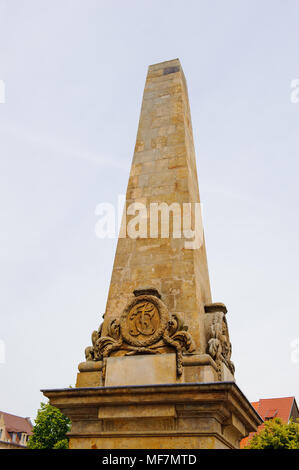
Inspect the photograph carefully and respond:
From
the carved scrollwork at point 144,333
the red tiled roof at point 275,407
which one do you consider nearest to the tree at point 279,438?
the red tiled roof at point 275,407

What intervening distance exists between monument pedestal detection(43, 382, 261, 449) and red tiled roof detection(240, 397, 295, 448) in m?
37.0

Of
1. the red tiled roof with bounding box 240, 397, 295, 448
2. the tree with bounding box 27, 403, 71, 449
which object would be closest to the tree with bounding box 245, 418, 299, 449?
the tree with bounding box 27, 403, 71, 449

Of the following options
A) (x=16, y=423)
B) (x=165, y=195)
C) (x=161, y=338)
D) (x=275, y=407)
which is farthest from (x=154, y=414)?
(x=16, y=423)

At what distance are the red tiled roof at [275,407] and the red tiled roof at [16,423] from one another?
38.7m

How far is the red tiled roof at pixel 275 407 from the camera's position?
138ft

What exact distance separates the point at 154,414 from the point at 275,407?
131 ft

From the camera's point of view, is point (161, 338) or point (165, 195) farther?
point (165, 195)

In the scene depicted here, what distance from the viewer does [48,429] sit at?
117 feet

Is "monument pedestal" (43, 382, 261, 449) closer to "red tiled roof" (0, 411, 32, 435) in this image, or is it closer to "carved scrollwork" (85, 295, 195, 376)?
"carved scrollwork" (85, 295, 195, 376)

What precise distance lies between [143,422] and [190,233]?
373 centimetres

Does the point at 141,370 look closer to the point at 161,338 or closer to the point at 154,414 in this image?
the point at 161,338

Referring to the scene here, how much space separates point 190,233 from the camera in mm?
9633

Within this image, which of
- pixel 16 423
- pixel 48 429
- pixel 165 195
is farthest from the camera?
pixel 16 423
